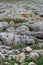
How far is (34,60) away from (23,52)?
1.51m

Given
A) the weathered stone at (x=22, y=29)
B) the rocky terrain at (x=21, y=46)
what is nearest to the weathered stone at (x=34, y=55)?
the rocky terrain at (x=21, y=46)

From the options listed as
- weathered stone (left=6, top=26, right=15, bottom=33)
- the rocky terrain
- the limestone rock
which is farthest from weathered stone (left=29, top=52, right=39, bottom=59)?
weathered stone (left=6, top=26, right=15, bottom=33)

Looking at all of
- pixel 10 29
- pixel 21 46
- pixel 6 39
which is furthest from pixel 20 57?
pixel 10 29

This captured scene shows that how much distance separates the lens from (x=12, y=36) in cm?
1602

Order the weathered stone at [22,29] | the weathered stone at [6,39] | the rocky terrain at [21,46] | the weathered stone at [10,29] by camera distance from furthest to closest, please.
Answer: the weathered stone at [10,29]
the weathered stone at [22,29]
the weathered stone at [6,39]
the rocky terrain at [21,46]

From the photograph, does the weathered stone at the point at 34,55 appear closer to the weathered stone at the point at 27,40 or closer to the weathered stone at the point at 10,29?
the weathered stone at the point at 27,40

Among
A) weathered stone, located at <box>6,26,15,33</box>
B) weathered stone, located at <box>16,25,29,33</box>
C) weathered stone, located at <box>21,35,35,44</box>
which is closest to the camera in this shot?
weathered stone, located at <box>21,35,35,44</box>

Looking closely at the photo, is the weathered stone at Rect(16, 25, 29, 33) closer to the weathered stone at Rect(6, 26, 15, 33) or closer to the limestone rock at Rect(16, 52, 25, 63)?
the weathered stone at Rect(6, 26, 15, 33)

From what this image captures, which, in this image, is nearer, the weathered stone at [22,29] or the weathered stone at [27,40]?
the weathered stone at [27,40]


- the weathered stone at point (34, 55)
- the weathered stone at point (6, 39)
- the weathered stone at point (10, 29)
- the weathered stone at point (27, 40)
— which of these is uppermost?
the weathered stone at point (34, 55)

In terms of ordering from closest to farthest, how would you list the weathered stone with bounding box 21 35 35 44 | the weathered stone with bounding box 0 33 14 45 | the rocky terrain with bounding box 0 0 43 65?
the rocky terrain with bounding box 0 0 43 65
the weathered stone with bounding box 0 33 14 45
the weathered stone with bounding box 21 35 35 44

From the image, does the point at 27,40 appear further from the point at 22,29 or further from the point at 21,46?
the point at 22,29

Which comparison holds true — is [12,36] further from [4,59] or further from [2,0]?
[2,0]

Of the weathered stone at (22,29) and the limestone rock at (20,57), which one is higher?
the limestone rock at (20,57)
